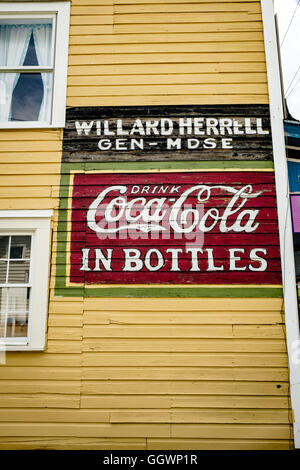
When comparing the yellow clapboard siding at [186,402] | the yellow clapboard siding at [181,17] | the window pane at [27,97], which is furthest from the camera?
the yellow clapboard siding at [181,17]

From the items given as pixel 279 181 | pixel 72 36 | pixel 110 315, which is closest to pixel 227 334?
pixel 110 315

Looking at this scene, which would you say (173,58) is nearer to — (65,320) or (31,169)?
(31,169)

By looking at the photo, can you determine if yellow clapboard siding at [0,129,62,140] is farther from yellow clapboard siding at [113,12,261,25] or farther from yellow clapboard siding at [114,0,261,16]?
yellow clapboard siding at [114,0,261,16]

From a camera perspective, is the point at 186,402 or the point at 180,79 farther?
the point at 180,79

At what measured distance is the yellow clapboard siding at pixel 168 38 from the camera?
5.75 meters

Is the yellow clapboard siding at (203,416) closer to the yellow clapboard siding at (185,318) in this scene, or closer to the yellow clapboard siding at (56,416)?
the yellow clapboard siding at (56,416)

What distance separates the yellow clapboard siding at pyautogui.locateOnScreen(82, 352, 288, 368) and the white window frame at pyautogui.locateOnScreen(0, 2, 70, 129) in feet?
11.8

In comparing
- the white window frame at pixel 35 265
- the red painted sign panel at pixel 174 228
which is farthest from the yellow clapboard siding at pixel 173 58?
the white window frame at pixel 35 265

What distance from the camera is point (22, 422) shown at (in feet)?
15.4

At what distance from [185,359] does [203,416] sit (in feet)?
2.47

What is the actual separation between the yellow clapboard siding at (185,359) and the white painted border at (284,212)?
30 cm

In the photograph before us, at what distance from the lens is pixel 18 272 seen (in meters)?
5.11

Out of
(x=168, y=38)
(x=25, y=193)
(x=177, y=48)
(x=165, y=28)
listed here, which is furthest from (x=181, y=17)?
(x=25, y=193)

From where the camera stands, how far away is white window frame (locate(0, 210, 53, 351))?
4836 mm
